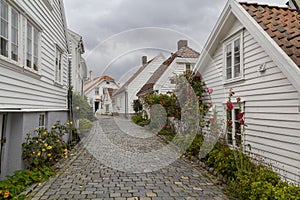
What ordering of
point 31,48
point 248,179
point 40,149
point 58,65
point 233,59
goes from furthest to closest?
point 58,65
point 233,59
point 31,48
point 40,149
point 248,179

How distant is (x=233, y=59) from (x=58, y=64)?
254 inches

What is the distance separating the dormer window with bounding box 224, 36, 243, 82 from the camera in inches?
258

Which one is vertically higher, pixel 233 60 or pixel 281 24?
pixel 281 24

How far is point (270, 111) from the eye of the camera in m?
5.07

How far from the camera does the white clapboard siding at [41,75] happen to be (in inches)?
177

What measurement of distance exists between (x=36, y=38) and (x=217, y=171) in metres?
5.92

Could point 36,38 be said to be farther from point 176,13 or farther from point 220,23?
point 176,13

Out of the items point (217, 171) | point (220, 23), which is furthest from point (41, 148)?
point (220, 23)

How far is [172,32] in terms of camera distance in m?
9.76

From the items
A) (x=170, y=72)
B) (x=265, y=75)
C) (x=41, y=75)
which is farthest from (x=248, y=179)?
(x=170, y=72)

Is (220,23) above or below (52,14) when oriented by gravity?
below

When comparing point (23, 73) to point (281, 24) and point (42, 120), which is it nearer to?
point (42, 120)

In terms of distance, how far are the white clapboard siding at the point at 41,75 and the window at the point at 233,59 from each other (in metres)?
5.63

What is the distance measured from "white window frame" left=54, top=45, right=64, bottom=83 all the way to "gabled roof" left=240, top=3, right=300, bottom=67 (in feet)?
21.6
